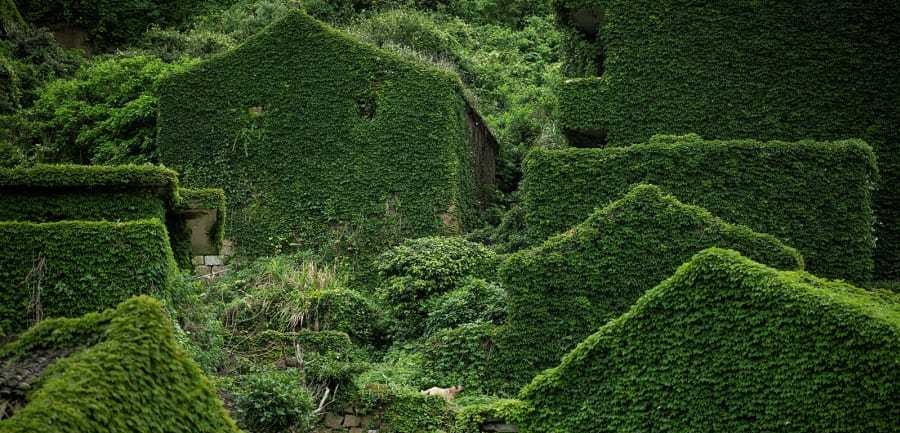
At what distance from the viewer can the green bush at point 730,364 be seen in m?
12.2

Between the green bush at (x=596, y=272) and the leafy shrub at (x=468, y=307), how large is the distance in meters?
1.40

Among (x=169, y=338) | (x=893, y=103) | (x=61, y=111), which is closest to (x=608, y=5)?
(x=893, y=103)

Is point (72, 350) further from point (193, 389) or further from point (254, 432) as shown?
point (254, 432)

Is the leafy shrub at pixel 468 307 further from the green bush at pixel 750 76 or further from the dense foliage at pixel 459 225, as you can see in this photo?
A: the green bush at pixel 750 76

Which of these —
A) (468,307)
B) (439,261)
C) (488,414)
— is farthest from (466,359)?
(488,414)

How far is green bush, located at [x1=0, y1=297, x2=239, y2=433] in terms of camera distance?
8.21 meters

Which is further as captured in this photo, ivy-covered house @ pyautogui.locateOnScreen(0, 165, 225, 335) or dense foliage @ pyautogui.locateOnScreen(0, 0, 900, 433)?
ivy-covered house @ pyautogui.locateOnScreen(0, 165, 225, 335)

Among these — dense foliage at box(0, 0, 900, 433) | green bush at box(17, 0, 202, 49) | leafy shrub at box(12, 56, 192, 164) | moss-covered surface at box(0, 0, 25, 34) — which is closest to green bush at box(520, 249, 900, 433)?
dense foliage at box(0, 0, 900, 433)

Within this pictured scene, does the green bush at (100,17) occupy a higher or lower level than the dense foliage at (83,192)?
higher

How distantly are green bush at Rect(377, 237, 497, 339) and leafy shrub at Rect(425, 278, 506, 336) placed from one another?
371 mm

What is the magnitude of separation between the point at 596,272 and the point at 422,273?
4553 millimetres

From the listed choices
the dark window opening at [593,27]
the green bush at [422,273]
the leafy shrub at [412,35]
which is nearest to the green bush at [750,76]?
the dark window opening at [593,27]

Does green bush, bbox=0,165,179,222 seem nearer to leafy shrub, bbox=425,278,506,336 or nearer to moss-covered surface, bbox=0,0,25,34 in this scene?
leafy shrub, bbox=425,278,506,336

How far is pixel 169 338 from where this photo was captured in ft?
30.9
